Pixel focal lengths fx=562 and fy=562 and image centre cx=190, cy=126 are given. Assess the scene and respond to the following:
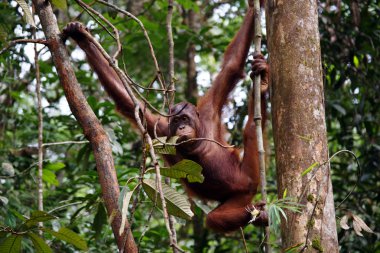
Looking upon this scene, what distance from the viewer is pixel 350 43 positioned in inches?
243

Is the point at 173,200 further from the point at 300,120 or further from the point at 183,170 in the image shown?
the point at 300,120

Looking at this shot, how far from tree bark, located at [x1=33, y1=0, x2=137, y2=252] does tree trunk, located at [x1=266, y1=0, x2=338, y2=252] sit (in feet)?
2.96

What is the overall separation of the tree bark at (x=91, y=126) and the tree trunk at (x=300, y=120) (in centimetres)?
90

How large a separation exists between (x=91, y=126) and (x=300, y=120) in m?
1.16

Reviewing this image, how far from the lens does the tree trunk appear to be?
2967 millimetres

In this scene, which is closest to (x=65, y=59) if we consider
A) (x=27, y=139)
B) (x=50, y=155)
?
(x=27, y=139)

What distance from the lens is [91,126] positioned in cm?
304

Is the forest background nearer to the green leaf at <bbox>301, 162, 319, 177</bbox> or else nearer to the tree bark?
the tree bark

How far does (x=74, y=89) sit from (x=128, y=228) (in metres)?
0.90

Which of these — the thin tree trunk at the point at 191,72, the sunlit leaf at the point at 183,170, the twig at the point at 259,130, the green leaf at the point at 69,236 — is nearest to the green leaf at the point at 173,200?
the sunlit leaf at the point at 183,170

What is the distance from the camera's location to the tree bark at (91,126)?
2.76 meters

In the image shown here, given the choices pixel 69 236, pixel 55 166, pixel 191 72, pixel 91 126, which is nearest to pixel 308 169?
pixel 91 126

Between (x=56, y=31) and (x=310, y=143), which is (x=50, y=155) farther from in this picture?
(x=310, y=143)

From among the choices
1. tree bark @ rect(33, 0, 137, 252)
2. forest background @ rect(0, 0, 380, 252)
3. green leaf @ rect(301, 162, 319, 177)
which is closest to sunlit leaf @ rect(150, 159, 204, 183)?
tree bark @ rect(33, 0, 137, 252)
